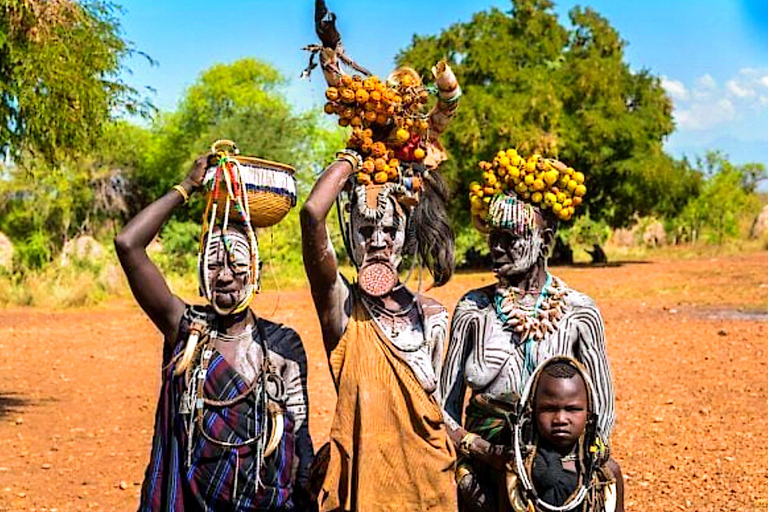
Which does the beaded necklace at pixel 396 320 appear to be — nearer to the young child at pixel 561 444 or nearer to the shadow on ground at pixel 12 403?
the young child at pixel 561 444

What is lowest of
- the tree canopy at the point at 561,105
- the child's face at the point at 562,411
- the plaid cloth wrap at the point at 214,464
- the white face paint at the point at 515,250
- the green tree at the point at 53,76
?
the plaid cloth wrap at the point at 214,464

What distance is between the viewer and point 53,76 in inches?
303

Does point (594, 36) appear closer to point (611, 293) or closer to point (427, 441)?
point (611, 293)

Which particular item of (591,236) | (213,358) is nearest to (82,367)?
(213,358)

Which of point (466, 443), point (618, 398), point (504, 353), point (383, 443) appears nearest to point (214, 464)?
point (383, 443)

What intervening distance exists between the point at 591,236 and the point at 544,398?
24.7 metres

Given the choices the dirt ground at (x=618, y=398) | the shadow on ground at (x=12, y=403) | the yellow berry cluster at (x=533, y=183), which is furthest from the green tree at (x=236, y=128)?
the yellow berry cluster at (x=533, y=183)

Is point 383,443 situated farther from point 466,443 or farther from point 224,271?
point 224,271

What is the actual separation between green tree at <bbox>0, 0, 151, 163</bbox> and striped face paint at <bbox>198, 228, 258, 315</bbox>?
15.5ft

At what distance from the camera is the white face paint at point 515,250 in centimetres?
358

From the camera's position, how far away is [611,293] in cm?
1920

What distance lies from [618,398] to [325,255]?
7124 millimetres

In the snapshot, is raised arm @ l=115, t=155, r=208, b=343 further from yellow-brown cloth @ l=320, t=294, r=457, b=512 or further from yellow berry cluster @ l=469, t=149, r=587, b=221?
yellow berry cluster @ l=469, t=149, r=587, b=221

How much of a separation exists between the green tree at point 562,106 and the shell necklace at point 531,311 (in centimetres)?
1975
